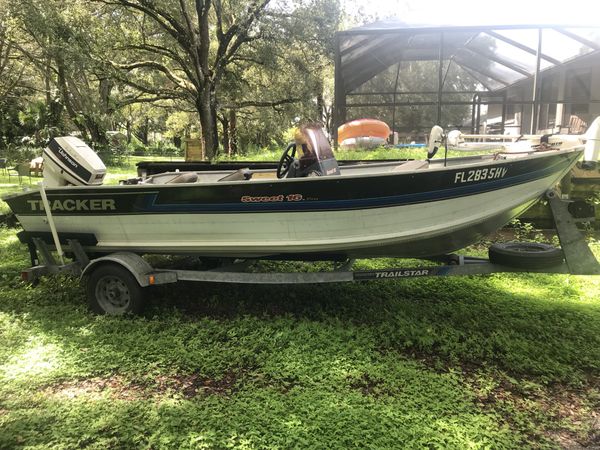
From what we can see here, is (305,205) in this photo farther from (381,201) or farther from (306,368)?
(306,368)

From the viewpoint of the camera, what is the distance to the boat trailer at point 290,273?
4207mm

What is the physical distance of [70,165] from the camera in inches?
194

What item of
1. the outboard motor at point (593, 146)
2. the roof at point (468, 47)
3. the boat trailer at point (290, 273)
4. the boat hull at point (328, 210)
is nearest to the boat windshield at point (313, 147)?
the boat hull at point (328, 210)

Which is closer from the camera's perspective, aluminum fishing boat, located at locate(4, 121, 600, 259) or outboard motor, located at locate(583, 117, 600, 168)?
outboard motor, located at locate(583, 117, 600, 168)

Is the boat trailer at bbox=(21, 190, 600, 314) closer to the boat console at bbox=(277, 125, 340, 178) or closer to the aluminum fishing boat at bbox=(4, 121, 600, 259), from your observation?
the aluminum fishing boat at bbox=(4, 121, 600, 259)

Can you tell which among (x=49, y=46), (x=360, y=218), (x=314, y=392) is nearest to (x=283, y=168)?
(x=360, y=218)

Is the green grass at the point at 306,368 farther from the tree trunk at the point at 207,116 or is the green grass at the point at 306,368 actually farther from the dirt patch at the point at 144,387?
the tree trunk at the point at 207,116

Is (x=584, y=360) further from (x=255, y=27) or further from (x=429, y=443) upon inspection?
(x=255, y=27)

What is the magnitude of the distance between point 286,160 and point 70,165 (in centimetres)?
Answer: 230

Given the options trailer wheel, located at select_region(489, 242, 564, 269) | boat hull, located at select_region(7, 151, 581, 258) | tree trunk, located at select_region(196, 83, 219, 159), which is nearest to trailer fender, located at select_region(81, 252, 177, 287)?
boat hull, located at select_region(7, 151, 581, 258)

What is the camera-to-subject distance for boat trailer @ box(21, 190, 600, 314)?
4207 millimetres

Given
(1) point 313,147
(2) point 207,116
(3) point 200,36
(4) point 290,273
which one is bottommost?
(4) point 290,273

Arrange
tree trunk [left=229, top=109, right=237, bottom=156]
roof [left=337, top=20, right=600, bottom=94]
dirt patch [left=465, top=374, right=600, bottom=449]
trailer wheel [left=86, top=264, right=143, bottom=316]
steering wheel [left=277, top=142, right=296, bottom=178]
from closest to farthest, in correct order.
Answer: dirt patch [left=465, top=374, right=600, bottom=449]
trailer wheel [left=86, top=264, right=143, bottom=316]
steering wheel [left=277, top=142, right=296, bottom=178]
roof [left=337, top=20, right=600, bottom=94]
tree trunk [left=229, top=109, right=237, bottom=156]

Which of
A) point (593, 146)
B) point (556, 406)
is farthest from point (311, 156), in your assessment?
point (556, 406)
